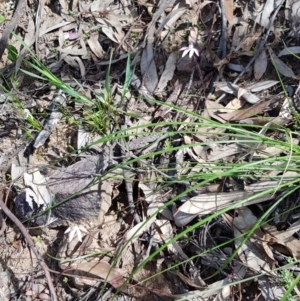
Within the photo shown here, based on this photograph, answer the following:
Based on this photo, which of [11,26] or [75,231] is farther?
[11,26]

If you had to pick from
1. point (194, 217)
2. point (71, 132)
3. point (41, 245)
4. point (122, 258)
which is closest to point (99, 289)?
point (122, 258)

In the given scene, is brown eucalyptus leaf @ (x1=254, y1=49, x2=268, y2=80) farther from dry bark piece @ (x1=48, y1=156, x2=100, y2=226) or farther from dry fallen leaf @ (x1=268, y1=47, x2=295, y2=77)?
dry bark piece @ (x1=48, y1=156, x2=100, y2=226)

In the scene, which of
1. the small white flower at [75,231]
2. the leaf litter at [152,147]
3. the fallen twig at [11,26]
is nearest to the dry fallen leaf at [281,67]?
the leaf litter at [152,147]

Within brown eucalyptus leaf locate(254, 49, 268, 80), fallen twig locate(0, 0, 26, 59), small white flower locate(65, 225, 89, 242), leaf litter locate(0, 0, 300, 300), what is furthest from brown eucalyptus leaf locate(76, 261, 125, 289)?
fallen twig locate(0, 0, 26, 59)

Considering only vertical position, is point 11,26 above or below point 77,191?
above

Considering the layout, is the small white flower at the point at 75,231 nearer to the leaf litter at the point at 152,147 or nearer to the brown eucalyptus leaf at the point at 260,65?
the leaf litter at the point at 152,147

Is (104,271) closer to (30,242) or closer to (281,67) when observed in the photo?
(30,242)

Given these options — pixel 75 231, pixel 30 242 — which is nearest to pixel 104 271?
pixel 75 231

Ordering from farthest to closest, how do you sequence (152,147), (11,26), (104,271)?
1. (11,26)
2. (152,147)
3. (104,271)

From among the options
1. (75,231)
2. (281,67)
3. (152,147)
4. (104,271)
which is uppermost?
(281,67)

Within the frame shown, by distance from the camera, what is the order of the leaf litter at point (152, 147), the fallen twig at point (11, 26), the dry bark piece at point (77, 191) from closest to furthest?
1. the leaf litter at point (152, 147)
2. the dry bark piece at point (77, 191)
3. the fallen twig at point (11, 26)
